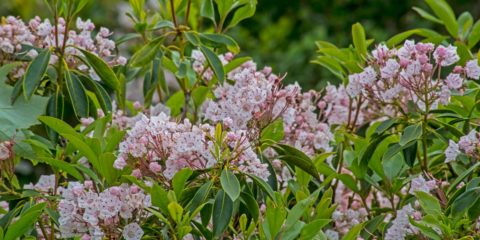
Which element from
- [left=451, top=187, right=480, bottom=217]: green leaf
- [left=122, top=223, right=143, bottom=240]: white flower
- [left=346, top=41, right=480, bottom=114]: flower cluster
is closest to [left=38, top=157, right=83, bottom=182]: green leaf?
[left=122, top=223, right=143, bottom=240]: white flower

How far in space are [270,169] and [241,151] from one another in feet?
0.77

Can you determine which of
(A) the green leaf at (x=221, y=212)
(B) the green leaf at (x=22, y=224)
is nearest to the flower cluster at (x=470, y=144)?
(A) the green leaf at (x=221, y=212)

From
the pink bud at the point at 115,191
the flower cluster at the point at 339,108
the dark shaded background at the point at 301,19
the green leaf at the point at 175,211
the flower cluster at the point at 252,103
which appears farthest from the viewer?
the dark shaded background at the point at 301,19

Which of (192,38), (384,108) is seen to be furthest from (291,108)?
(384,108)

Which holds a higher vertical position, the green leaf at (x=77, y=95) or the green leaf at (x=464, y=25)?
the green leaf at (x=464, y=25)

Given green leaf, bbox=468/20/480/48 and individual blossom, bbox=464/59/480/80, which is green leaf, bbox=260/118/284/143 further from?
green leaf, bbox=468/20/480/48

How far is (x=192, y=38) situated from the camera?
223 cm

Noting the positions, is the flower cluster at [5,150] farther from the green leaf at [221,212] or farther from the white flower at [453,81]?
the white flower at [453,81]

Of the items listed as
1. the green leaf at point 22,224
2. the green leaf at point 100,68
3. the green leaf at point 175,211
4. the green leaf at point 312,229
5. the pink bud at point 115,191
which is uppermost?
the green leaf at point 100,68

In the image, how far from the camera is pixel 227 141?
1.75m

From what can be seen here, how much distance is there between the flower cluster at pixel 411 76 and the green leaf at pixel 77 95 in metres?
0.60

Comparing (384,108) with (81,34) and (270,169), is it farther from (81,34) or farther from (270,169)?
(81,34)

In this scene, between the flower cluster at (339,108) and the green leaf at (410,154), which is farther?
the flower cluster at (339,108)

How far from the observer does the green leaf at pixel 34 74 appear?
6.44 ft
